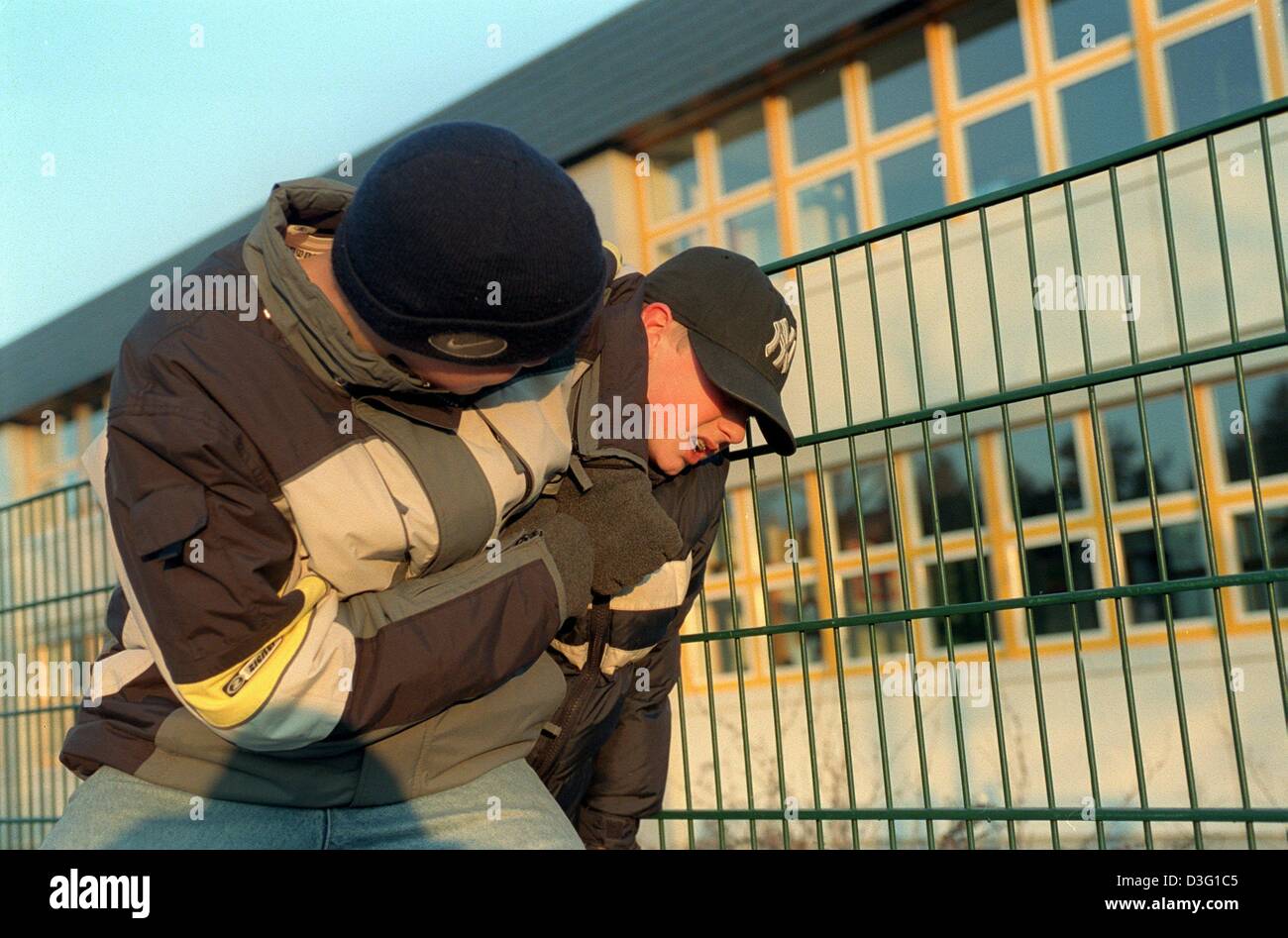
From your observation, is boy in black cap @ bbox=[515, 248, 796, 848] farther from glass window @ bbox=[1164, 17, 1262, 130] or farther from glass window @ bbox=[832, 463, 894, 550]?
glass window @ bbox=[1164, 17, 1262, 130]

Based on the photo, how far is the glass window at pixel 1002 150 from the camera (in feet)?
31.6

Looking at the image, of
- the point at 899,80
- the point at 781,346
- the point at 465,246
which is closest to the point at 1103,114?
the point at 899,80

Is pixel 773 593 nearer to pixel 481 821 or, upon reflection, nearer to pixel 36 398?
pixel 481 821

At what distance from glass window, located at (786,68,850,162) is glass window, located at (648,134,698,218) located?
1127 mm

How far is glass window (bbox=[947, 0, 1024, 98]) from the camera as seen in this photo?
31.9 feet

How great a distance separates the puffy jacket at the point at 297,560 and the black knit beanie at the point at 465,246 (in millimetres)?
164

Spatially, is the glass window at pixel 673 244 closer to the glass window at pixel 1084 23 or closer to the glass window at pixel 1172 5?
the glass window at pixel 1084 23

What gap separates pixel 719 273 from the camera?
2660 mm

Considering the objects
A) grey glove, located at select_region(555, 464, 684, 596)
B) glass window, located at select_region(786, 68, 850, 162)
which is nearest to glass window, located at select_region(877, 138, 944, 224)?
glass window, located at select_region(786, 68, 850, 162)

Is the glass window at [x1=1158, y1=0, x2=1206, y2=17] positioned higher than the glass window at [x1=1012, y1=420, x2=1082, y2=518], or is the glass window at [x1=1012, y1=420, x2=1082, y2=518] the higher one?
the glass window at [x1=1158, y1=0, x2=1206, y2=17]

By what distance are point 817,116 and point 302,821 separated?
9801mm

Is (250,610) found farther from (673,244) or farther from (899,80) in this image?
(673,244)

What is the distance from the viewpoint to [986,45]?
32.4ft

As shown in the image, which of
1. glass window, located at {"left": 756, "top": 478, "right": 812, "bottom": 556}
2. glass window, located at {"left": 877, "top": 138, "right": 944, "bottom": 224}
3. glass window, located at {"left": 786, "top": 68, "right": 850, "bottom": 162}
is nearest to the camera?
glass window, located at {"left": 877, "top": 138, "right": 944, "bottom": 224}
